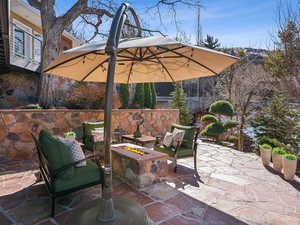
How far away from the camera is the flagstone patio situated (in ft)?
7.61

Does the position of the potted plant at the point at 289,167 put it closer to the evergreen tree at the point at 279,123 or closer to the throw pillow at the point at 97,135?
the evergreen tree at the point at 279,123

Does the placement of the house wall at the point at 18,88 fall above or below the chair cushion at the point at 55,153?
above

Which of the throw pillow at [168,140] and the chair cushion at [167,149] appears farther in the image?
the throw pillow at [168,140]

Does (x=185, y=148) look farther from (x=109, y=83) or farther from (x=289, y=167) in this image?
(x=109, y=83)

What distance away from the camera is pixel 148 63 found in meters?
3.91

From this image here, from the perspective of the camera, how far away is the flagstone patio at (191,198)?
7.61 feet

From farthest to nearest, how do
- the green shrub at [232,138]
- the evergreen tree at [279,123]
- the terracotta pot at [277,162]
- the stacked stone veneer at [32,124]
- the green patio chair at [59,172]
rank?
the green shrub at [232,138] < the evergreen tree at [279,123] < the stacked stone veneer at [32,124] < the terracotta pot at [277,162] < the green patio chair at [59,172]

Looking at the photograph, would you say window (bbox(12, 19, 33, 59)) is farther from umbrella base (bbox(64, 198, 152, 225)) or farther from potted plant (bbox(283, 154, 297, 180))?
potted plant (bbox(283, 154, 297, 180))

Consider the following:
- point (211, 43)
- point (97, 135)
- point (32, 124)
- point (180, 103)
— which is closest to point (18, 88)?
point (32, 124)

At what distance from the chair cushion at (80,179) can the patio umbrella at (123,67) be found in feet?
1.00

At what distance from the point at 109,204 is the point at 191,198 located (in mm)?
1421

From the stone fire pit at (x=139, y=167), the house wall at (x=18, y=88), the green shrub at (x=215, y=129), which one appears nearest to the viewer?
the stone fire pit at (x=139, y=167)

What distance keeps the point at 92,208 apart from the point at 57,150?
0.86 metres

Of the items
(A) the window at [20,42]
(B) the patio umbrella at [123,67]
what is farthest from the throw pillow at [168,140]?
(A) the window at [20,42]
